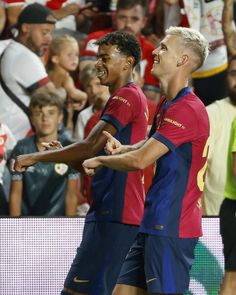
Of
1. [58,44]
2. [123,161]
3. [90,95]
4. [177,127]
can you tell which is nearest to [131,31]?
[58,44]

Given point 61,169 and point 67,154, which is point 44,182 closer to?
point 61,169

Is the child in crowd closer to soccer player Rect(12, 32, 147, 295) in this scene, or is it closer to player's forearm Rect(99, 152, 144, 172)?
soccer player Rect(12, 32, 147, 295)

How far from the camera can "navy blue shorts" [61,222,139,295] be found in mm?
5738

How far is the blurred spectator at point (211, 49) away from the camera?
9.48 metres

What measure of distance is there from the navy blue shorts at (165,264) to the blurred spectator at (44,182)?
3.03m

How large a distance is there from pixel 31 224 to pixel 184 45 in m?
2.43

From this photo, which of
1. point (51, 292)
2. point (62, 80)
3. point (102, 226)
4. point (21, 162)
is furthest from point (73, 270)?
point (62, 80)

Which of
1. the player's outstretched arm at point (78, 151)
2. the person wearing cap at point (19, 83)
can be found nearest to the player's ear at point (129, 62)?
the player's outstretched arm at point (78, 151)

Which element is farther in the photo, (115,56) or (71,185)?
(71,185)

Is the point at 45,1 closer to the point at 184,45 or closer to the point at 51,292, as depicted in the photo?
the point at 51,292

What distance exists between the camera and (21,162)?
5410mm

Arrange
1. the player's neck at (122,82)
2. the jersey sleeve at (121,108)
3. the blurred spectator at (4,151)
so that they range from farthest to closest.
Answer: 1. the blurred spectator at (4,151)
2. the player's neck at (122,82)
3. the jersey sleeve at (121,108)

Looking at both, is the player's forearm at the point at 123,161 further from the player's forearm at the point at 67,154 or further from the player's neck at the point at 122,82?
the player's neck at the point at 122,82

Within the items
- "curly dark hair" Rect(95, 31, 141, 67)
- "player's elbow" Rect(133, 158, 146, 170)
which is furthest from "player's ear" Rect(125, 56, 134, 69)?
"player's elbow" Rect(133, 158, 146, 170)
